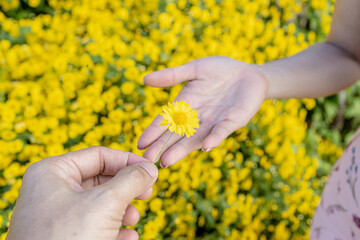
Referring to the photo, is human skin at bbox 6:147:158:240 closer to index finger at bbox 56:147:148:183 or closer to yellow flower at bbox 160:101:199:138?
index finger at bbox 56:147:148:183

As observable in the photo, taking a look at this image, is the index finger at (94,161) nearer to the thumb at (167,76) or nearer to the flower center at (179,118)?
the flower center at (179,118)

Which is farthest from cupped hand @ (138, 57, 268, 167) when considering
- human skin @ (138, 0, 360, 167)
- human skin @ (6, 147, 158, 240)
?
human skin @ (6, 147, 158, 240)

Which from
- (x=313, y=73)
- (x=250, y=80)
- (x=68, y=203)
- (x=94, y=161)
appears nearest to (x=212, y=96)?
(x=250, y=80)

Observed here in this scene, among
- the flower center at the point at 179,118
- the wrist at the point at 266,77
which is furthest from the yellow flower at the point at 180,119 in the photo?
the wrist at the point at 266,77

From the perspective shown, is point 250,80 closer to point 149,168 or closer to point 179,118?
point 179,118

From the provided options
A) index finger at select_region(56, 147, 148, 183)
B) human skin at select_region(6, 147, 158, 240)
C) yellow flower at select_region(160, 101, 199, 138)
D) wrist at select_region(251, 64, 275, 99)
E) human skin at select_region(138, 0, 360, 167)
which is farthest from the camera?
wrist at select_region(251, 64, 275, 99)

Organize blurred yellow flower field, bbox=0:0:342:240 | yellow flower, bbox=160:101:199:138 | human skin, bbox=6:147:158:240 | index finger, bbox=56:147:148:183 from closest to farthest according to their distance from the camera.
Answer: human skin, bbox=6:147:158:240 < index finger, bbox=56:147:148:183 < yellow flower, bbox=160:101:199:138 < blurred yellow flower field, bbox=0:0:342:240
